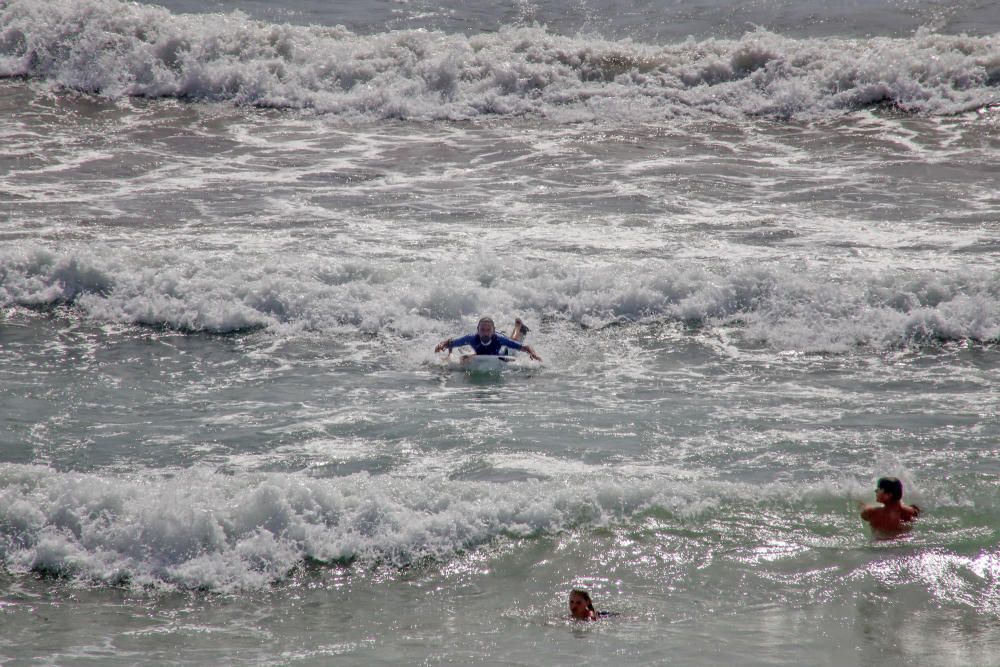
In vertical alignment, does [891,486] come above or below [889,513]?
above

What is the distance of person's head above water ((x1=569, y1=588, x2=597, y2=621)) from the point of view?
6.84 meters

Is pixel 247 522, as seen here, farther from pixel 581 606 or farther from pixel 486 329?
pixel 486 329

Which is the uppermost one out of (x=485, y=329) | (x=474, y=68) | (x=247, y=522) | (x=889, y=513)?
(x=474, y=68)

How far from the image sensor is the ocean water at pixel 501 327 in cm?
729

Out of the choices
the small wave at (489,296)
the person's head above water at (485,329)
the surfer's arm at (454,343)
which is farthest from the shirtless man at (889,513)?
the surfer's arm at (454,343)

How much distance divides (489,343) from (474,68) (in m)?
12.7

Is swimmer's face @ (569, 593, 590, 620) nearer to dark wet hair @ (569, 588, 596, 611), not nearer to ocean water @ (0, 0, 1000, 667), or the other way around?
dark wet hair @ (569, 588, 596, 611)

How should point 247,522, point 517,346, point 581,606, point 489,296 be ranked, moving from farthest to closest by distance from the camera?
1. point 489,296
2. point 517,346
3. point 247,522
4. point 581,606

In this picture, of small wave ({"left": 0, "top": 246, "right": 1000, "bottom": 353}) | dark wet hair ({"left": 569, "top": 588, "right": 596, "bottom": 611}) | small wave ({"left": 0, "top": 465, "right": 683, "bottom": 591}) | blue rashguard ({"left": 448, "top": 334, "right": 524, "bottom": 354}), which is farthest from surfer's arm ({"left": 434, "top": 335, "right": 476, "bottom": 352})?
dark wet hair ({"left": 569, "top": 588, "right": 596, "bottom": 611})

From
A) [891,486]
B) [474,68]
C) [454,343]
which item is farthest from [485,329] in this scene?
[474,68]

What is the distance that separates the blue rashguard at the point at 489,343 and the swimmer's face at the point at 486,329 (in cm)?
5

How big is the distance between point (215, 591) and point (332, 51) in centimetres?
1912

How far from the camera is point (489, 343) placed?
1269 centimetres

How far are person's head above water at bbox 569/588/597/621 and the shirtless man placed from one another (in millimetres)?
2559
